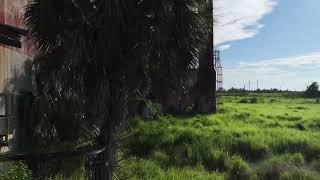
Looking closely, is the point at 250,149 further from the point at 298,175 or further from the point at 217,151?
the point at 298,175

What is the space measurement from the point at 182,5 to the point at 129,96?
1.99 meters

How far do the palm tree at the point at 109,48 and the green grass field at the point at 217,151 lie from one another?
21.0 ft

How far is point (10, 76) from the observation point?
15.0 m

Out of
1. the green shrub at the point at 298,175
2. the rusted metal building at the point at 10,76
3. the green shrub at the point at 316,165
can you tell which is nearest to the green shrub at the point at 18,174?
the rusted metal building at the point at 10,76

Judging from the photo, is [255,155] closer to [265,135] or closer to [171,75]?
[265,135]

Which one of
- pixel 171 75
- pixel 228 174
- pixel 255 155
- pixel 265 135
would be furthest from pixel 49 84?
pixel 265 135

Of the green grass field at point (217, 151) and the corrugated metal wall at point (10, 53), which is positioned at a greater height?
the corrugated metal wall at point (10, 53)

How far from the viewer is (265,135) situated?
2925 cm

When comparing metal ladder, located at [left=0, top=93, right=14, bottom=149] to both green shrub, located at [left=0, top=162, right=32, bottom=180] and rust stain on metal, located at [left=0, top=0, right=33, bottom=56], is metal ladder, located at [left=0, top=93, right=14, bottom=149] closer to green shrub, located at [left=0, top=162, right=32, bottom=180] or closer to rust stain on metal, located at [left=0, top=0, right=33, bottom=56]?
rust stain on metal, located at [left=0, top=0, right=33, bottom=56]

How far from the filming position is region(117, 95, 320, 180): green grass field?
65.9 feet

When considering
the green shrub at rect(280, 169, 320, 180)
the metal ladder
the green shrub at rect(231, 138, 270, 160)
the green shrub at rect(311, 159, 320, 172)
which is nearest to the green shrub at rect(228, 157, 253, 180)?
the green shrub at rect(280, 169, 320, 180)

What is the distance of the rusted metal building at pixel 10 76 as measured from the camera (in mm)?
14234

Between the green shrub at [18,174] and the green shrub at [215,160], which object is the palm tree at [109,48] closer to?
the green shrub at [18,174]

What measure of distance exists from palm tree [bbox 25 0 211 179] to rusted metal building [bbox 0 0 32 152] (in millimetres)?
3119
